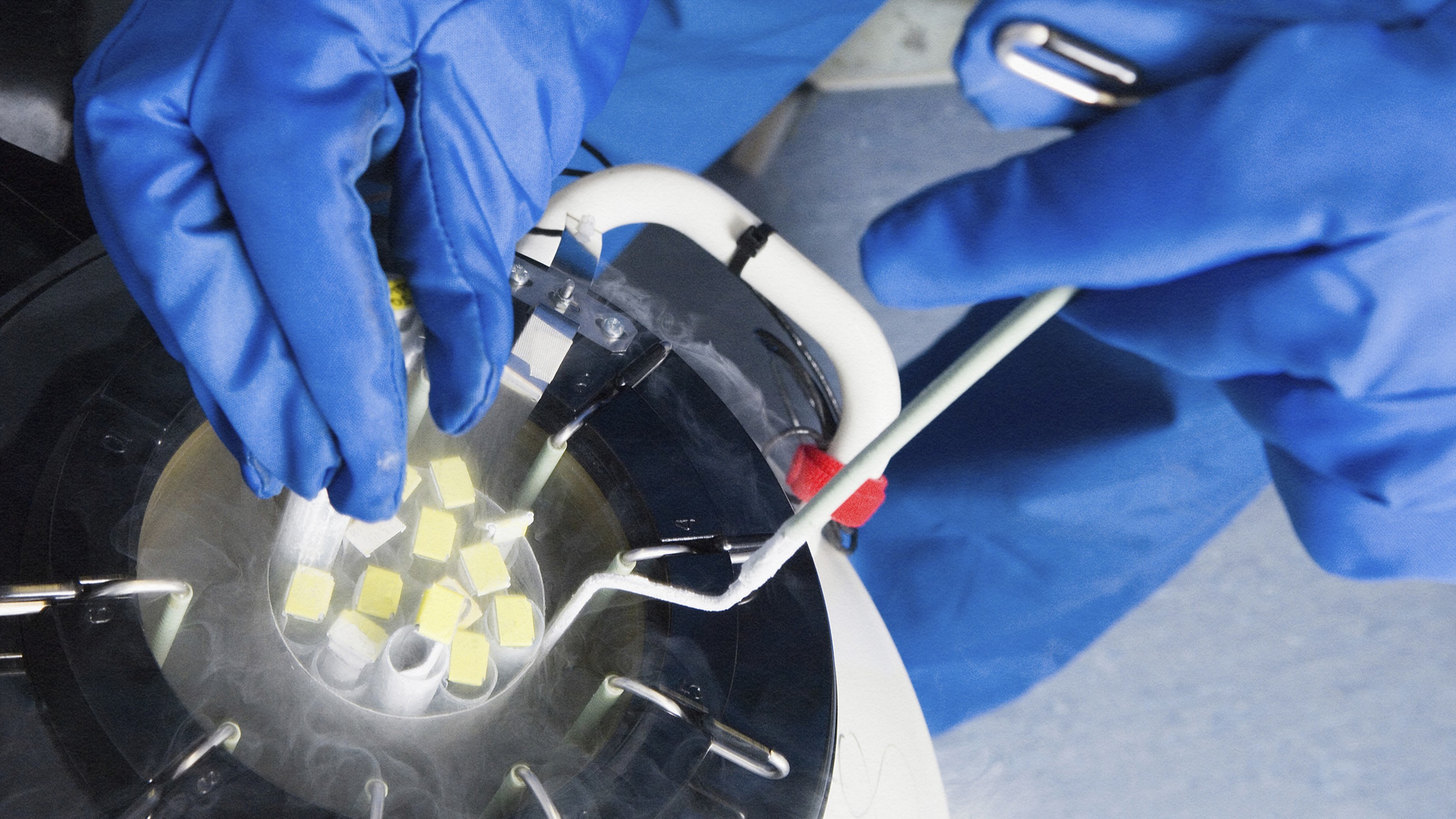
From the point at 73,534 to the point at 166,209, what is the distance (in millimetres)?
229

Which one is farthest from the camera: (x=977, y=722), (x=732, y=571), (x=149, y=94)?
(x=977, y=722)

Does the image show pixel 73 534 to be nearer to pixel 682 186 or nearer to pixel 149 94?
pixel 149 94

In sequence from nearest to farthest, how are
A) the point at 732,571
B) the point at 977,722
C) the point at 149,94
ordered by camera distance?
the point at 149,94
the point at 732,571
the point at 977,722

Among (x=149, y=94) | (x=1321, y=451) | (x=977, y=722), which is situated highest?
(x=149, y=94)

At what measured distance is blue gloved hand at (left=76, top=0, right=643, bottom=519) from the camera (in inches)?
23.1

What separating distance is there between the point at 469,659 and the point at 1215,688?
129cm

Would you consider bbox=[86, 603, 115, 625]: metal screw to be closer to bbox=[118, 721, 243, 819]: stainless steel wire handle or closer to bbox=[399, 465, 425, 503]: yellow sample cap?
bbox=[118, 721, 243, 819]: stainless steel wire handle

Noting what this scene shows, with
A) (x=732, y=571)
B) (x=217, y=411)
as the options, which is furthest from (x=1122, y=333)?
(x=217, y=411)

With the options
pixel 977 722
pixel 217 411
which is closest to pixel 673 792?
pixel 217 411

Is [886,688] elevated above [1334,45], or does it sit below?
below

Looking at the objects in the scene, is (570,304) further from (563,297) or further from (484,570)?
(484,570)

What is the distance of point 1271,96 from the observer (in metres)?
0.62

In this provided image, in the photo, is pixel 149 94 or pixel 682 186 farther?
pixel 682 186

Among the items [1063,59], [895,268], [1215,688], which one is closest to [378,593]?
[895,268]
